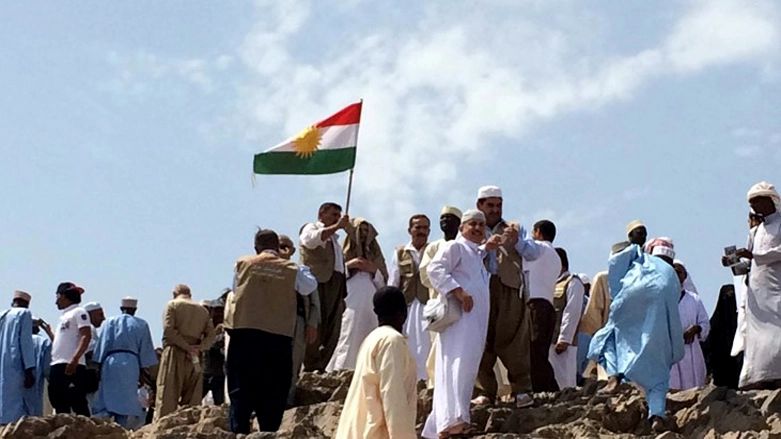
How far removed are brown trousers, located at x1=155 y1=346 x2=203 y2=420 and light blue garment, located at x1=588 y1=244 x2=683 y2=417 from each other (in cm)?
504

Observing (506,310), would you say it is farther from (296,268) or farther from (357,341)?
(357,341)

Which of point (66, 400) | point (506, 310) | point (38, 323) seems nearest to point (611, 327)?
point (506, 310)

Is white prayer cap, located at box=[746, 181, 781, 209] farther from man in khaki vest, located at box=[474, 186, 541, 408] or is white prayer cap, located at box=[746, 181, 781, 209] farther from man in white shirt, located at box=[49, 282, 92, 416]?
man in white shirt, located at box=[49, 282, 92, 416]

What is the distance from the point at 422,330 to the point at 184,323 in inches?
101

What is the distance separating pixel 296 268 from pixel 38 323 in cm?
497

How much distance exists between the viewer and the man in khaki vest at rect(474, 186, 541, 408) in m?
10.7

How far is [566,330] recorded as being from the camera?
12648mm

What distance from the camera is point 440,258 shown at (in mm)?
9836

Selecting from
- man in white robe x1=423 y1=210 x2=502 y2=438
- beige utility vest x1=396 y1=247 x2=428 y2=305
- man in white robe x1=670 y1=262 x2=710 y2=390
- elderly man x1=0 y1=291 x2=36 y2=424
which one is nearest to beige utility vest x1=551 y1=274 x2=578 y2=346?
man in white robe x1=670 y1=262 x2=710 y2=390

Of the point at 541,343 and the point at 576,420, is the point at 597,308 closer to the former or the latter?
the point at 541,343

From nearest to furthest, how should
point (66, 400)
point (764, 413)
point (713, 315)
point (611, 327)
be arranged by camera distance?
point (764, 413) → point (611, 327) → point (713, 315) → point (66, 400)

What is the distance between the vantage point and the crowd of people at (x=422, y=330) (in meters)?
9.69

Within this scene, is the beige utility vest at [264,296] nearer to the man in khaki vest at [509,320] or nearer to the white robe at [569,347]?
the man in khaki vest at [509,320]

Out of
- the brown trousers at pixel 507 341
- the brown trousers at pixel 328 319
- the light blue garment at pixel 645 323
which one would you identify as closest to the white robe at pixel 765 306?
the light blue garment at pixel 645 323
